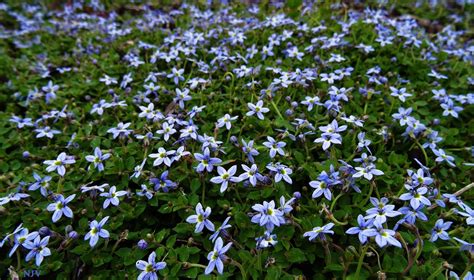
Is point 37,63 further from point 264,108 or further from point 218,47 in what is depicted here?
point 264,108

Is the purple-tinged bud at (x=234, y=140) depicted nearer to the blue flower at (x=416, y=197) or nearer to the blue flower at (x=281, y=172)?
the blue flower at (x=281, y=172)

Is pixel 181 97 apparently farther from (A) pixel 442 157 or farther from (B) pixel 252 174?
(A) pixel 442 157

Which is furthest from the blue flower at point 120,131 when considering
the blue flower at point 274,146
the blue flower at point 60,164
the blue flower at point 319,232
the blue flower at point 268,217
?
the blue flower at point 319,232

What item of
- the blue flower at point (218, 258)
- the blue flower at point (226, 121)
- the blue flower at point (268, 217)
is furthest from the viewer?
Answer: the blue flower at point (226, 121)

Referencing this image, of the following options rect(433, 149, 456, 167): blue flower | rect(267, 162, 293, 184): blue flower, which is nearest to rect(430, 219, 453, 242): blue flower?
rect(433, 149, 456, 167): blue flower

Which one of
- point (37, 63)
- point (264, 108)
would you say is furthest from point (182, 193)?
point (37, 63)

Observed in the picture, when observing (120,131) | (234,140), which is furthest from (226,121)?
(120,131)
